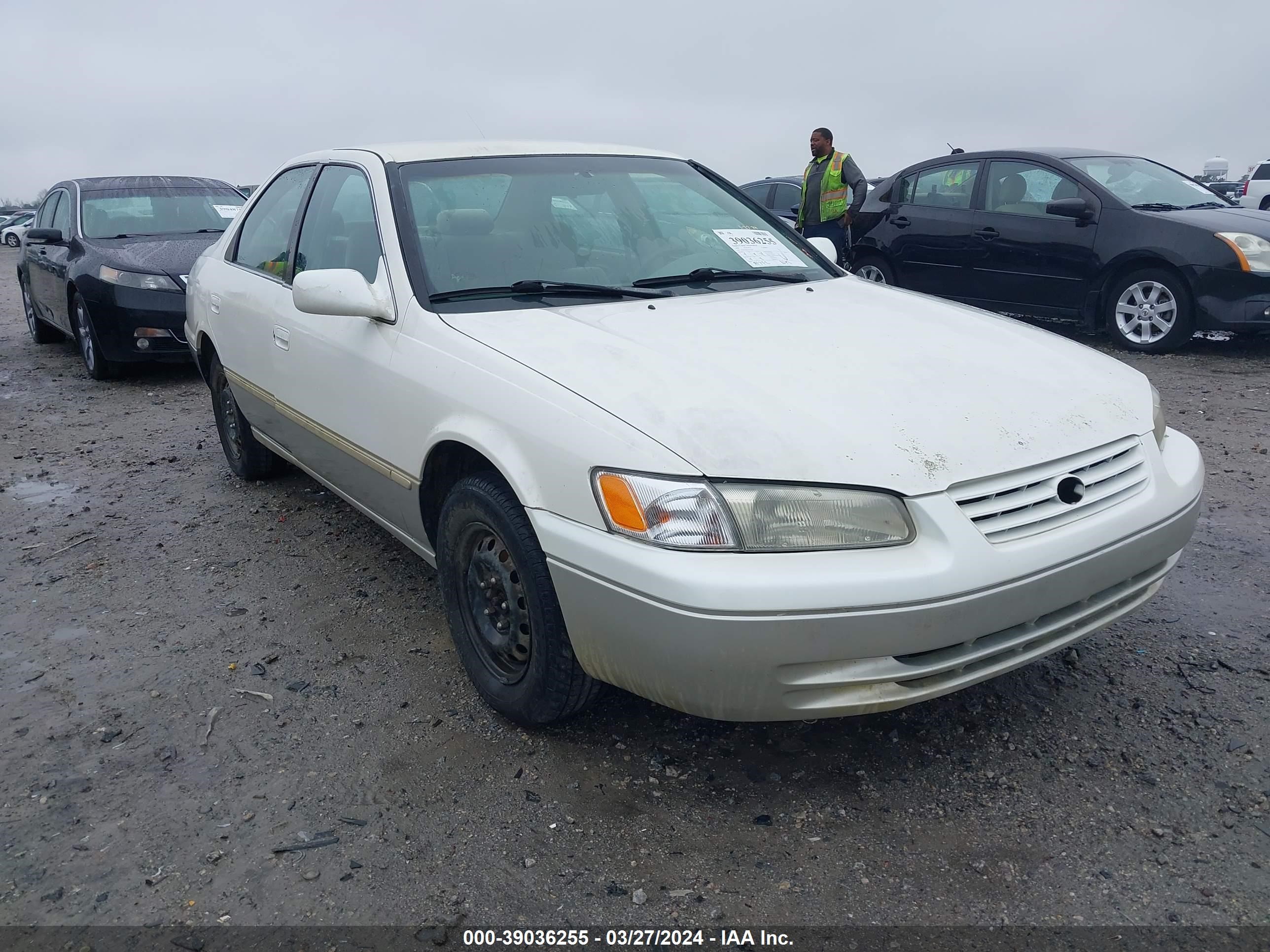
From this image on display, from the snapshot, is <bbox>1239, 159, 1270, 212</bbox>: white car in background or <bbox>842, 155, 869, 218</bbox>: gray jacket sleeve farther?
<bbox>1239, 159, 1270, 212</bbox>: white car in background

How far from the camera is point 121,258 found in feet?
25.0

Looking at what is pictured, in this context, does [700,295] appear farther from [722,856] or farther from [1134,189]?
[1134,189]

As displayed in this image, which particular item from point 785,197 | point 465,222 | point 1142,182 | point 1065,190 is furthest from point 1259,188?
point 465,222

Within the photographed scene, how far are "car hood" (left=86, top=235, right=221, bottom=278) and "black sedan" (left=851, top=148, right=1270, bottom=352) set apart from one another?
225 inches

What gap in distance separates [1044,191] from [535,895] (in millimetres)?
7333

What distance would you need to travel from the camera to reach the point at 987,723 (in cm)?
277

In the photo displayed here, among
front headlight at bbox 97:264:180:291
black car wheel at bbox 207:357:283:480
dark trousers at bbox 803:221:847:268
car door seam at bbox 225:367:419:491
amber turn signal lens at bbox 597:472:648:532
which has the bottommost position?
black car wheel at bbox 207:357:283:480

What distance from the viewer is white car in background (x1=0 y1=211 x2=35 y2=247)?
124ft

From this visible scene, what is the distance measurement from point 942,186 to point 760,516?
7.29m

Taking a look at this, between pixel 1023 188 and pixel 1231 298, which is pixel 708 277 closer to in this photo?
pixel 1231 298

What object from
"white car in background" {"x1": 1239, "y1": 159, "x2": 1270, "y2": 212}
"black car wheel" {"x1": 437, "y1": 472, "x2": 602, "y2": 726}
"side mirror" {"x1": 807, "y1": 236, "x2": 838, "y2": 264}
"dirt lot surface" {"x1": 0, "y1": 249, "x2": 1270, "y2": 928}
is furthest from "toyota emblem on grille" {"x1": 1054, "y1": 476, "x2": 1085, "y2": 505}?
"white car in background" {"x1": 1239, "y1": 159, "x2": 1270, "y2": 212}

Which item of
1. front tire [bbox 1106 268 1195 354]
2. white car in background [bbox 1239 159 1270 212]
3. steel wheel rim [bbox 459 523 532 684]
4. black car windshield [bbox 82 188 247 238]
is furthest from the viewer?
white car in background [bbox 1239 159 1270 212]

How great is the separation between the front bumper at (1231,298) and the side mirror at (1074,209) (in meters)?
0.87

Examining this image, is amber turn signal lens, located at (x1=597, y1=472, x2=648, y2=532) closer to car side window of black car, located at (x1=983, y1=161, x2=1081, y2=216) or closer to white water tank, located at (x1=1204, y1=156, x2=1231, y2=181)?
car side window of black car, located at (x1=983, y1=161, x2=1081, y2=216)
